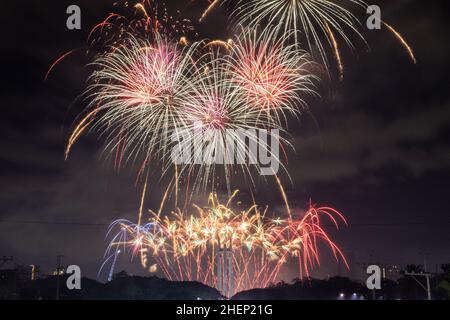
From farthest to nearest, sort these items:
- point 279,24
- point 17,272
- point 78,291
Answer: point 78,291, point 17,272, point 279,24

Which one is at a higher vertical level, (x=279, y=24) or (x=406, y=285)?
(x=279, y=24)

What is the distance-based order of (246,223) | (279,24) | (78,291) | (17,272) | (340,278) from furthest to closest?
(340,278) < (78,291) < (17,272) < (246,223) < (279,24)
